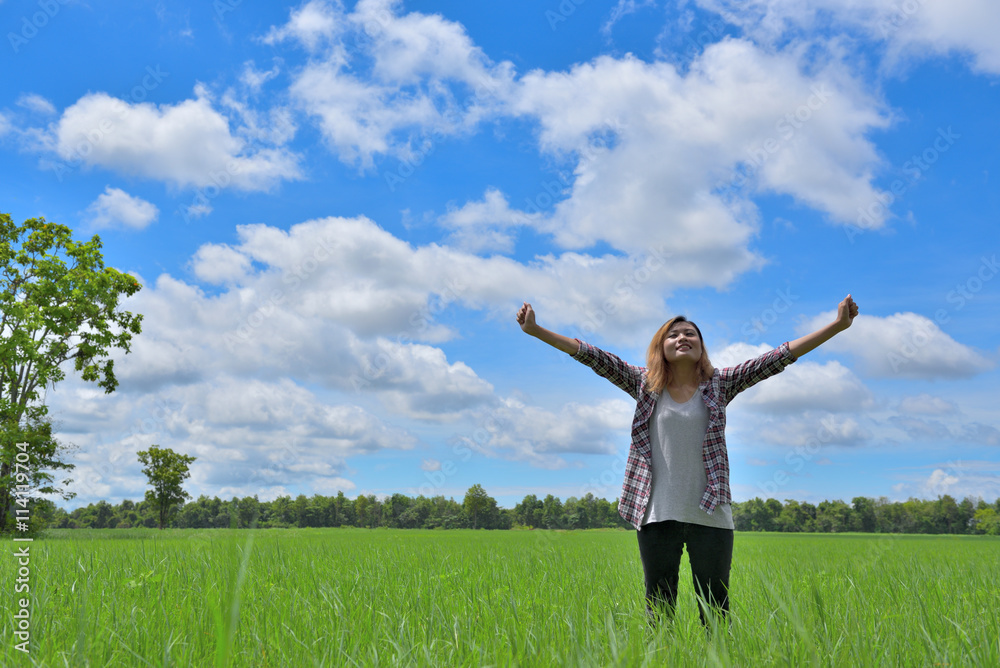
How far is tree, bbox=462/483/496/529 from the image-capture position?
93438 millimetres

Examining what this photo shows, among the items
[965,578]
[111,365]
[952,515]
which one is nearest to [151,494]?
[111,365]

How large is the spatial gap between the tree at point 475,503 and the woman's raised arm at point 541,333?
301 feet

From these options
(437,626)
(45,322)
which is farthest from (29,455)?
(437,626)

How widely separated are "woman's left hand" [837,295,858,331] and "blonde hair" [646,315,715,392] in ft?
3.26

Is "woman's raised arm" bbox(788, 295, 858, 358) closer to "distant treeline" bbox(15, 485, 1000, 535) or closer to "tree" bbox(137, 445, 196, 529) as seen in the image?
"tree" bbox(137, 445, 196, 529)

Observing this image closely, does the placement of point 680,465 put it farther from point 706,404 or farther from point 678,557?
point 678,557

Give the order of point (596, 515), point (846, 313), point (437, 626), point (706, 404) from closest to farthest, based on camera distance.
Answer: point (437, 626) → point (846, 313) → point (706, 404) → point (596, 515)

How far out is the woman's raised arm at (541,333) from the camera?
4.79 m

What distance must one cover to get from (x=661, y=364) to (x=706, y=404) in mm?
480

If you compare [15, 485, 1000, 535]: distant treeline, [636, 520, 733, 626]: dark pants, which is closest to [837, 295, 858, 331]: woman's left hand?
[636, 520, 733, 626]: dark pants

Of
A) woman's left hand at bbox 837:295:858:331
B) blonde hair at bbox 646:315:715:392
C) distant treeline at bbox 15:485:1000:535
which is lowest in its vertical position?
distant treeline at bbox 15:485:1000:535

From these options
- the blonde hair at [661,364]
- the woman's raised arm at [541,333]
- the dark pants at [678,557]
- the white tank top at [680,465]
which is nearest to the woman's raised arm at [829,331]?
the blonde hair at [661,364]

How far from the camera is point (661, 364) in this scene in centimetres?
494

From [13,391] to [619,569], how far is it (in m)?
28.2
